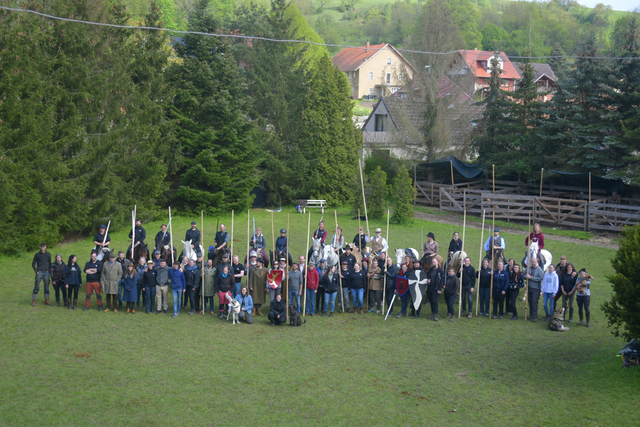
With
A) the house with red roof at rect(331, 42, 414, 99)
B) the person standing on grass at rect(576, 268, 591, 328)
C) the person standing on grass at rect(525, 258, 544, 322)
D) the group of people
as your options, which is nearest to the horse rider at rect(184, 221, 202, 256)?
A: the group of people

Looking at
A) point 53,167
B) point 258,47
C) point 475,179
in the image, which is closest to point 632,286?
point 53,167

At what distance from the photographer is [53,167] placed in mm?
20000

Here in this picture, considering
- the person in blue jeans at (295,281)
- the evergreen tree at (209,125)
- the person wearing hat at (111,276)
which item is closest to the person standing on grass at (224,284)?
the person in blue jeans at (295,281)

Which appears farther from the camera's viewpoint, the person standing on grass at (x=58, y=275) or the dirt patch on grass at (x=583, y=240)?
the dirt patch on grass at (x=583, y=240)

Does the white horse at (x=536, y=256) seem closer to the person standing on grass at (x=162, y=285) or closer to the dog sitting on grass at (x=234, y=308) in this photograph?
the dog sitting on grass at (x=234, y=308)

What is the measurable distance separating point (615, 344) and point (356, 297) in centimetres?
593

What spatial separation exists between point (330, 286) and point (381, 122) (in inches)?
1119

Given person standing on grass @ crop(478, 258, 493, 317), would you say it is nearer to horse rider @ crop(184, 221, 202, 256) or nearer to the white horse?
the white horse

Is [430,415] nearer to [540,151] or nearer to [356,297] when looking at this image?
[356,297]

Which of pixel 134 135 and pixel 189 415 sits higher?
pixel 134 135

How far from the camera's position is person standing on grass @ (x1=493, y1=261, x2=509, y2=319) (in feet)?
45.3

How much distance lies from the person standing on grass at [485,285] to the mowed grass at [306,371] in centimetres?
45

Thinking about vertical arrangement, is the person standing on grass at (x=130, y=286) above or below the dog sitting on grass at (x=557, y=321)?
above

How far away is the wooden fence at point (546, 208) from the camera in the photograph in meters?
23.4
